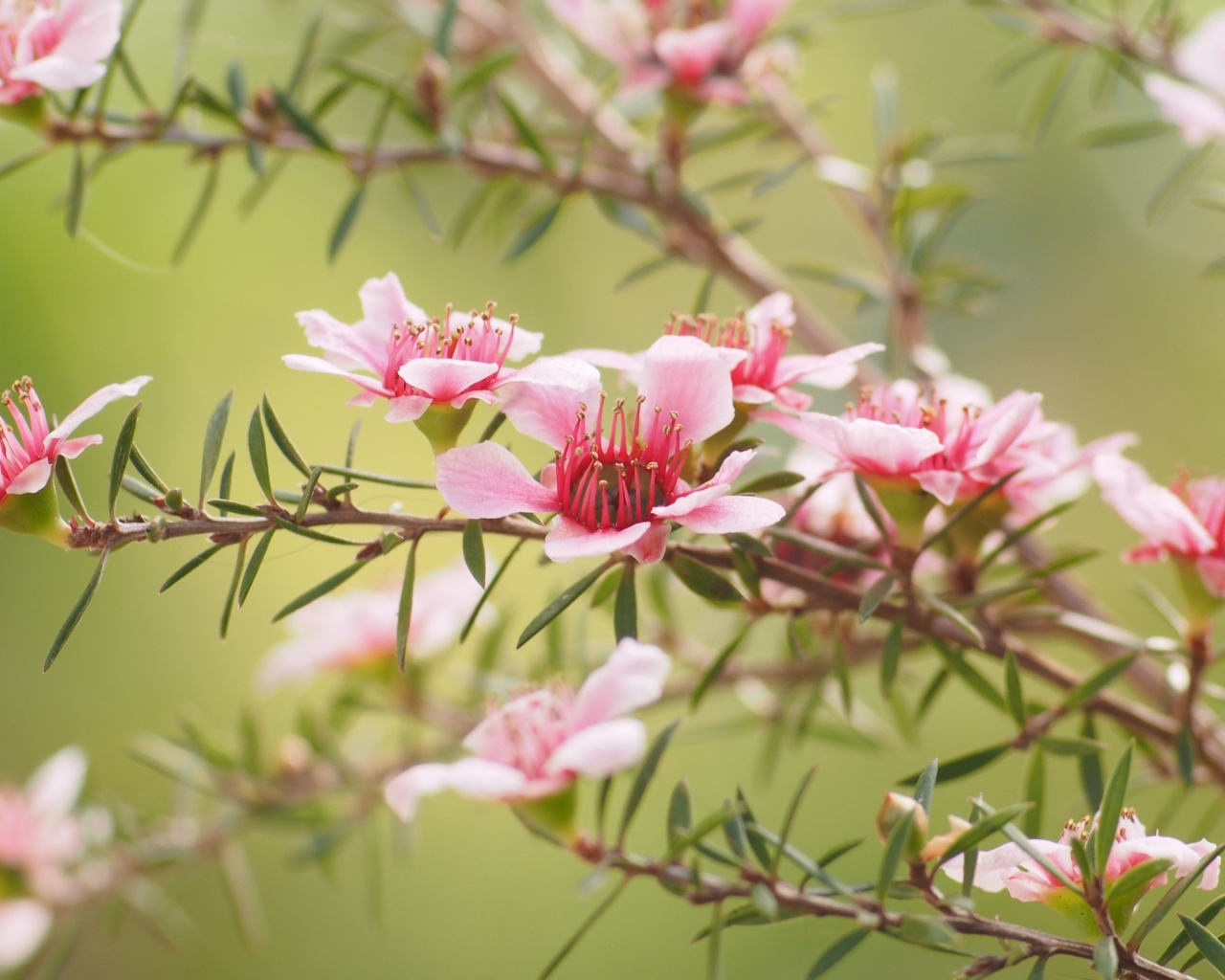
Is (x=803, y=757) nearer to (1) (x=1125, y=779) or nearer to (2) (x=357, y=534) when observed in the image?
(2) (x=357, y=534)

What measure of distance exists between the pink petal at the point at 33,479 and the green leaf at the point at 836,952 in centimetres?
39

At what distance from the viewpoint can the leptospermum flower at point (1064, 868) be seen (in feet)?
1.51

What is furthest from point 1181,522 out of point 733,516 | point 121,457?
point 121,457

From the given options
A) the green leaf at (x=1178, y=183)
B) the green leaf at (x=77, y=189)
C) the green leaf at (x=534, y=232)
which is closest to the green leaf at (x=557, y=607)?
the green leaf at (x=534, y=232)

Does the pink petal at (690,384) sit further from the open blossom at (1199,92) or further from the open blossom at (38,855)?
the open blossom at (38,855)

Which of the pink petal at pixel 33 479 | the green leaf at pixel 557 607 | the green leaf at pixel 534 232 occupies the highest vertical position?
the green leaf at pixel 534 232

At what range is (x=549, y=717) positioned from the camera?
1.87ft

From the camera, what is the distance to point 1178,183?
0.84m

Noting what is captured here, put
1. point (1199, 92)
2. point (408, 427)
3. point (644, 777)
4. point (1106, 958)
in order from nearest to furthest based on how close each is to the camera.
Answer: point (1106, 958) → point (644, 777) → point (1199, 92) → point (408, 427)

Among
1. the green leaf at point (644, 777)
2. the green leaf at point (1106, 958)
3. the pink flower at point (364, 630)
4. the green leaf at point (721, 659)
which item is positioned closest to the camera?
the green leaf at point (1106, 958)

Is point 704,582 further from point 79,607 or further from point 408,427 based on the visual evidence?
point 408,427

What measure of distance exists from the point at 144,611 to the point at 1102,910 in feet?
6.38

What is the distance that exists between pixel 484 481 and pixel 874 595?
202 mm

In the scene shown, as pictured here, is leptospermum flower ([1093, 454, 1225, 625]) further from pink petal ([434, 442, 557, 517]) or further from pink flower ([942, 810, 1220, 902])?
pink petal ([434, 442, 557, 517])
